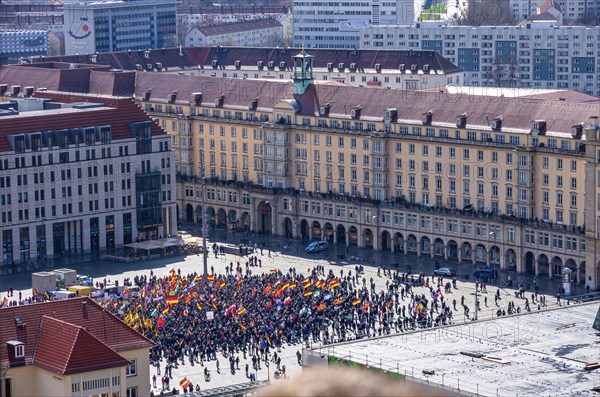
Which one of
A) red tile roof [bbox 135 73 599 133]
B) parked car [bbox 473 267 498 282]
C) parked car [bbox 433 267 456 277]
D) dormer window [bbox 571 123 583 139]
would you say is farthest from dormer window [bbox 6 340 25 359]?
red tile roof [bbox 135 73 599 133]

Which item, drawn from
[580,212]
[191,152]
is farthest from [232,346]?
[191,152]

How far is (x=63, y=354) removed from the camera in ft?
299

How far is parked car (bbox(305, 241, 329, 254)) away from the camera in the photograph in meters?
170

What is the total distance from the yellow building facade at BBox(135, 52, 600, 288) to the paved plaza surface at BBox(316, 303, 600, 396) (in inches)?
1548

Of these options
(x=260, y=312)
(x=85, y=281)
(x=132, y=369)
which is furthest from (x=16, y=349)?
(x=85, y=281)

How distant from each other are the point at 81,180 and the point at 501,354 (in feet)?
264

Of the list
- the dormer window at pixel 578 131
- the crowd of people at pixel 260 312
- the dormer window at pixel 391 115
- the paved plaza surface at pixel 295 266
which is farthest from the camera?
the dormer window at pixel 391 115

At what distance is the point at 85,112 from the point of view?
576ft

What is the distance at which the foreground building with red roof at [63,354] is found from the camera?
9025 centimetres

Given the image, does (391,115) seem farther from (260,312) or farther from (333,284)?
(260,312)

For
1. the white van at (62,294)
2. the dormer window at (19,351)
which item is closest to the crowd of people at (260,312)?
the white van at (62,294)

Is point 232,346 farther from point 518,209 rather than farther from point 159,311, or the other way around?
point 518,209

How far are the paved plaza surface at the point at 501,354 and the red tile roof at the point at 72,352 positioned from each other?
56.2ft

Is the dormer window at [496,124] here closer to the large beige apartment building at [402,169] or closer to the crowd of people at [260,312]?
the large beige apartment building at [402,169]
